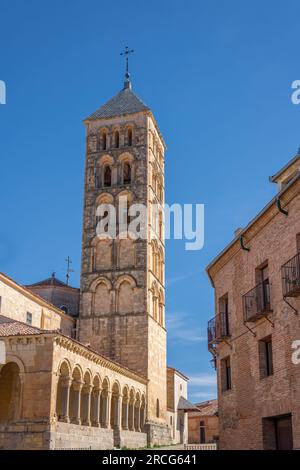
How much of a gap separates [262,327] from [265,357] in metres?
0.90

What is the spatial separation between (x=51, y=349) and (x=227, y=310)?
29.6ft

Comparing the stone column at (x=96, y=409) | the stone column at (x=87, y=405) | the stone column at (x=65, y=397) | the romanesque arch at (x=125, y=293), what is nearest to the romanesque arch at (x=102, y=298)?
the romanesque arch at (x=125, y=293)

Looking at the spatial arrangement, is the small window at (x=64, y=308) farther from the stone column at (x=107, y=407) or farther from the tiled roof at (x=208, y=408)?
the tiled roof at (x=208, y=408)

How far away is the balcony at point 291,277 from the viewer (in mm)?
15235

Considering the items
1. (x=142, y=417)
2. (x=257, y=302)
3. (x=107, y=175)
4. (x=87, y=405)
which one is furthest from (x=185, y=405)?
(x=257, y=302)

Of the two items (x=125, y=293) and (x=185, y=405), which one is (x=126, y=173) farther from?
(x=185, y=405)

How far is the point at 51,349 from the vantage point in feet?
87.5

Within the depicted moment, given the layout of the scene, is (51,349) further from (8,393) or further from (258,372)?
(258,372)

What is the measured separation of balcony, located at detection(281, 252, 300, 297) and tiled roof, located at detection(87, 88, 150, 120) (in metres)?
36.4

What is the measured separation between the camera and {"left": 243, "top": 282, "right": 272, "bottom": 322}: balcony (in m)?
17.5

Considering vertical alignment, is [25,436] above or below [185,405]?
below

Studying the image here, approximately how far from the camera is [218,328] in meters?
21.6
